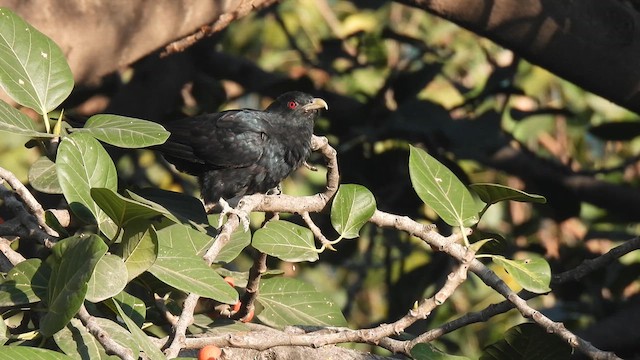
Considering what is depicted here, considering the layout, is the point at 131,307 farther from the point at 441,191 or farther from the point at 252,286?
the point at 441,191

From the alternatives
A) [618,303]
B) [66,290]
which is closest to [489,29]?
[618,303]

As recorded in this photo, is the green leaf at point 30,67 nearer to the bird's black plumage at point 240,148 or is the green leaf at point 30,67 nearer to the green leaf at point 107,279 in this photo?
the green leaf at point 107,279

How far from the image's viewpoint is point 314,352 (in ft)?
6.04

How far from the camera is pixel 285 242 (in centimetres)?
190

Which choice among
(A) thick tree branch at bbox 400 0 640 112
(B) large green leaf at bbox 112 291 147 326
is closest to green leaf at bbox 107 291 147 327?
(B) large green leaf at bbox 112 291 147 326

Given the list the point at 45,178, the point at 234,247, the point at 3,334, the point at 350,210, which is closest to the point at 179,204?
the point at 234,247

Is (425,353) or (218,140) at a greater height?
(425,353)

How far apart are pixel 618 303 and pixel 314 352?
110 inches

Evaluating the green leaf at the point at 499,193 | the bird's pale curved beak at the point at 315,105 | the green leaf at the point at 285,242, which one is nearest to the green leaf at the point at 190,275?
the green leaf at the point at 285,242

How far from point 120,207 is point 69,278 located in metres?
0.17

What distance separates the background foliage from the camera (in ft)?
5.29

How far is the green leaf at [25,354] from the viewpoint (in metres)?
1.29

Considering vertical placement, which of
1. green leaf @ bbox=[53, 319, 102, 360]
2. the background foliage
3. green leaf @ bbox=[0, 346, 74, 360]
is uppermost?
green leaf @ bbox=[0, 346, 74, 360]

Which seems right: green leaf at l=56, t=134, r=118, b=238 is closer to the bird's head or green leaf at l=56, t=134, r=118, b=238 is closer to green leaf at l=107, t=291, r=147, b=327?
green leaf at l=107, t=291, r=147, b=327
